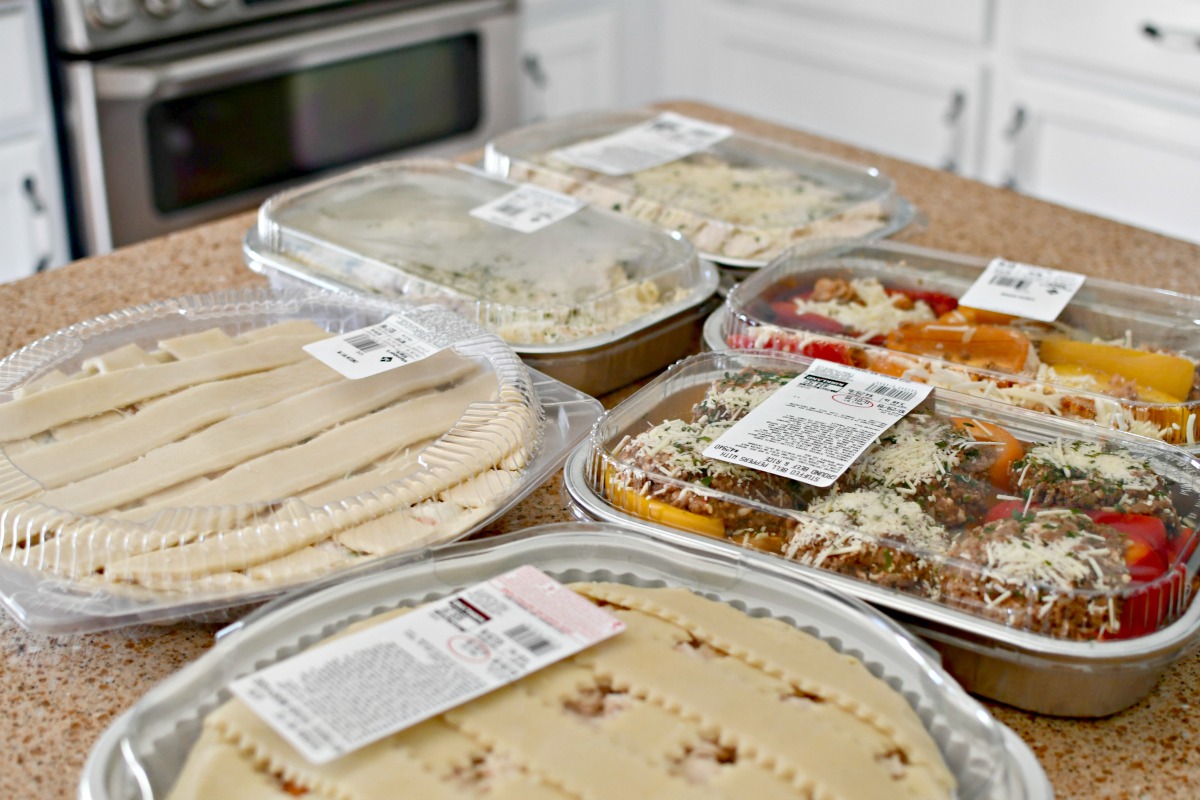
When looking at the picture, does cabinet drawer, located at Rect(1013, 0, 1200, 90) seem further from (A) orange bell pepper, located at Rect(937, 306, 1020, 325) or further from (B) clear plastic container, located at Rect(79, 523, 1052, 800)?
(B) clear plastic container, located at Rect(79, 523, 1052, 800)

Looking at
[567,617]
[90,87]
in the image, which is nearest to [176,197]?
[90,87]

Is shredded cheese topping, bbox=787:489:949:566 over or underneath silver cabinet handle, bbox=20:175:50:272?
over

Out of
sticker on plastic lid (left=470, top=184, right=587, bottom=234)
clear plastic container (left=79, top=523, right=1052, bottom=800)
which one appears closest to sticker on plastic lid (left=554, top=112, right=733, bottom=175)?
sticker on plastic lid (left=470, top=184, right=587, bottom=234)

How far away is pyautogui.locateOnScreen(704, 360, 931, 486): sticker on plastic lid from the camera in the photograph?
3.13ft

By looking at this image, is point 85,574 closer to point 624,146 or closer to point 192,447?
point 192,447

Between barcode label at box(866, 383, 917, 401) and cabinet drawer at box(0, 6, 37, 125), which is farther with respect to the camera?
cabinet drawer at box(0, 6, 37, 125)

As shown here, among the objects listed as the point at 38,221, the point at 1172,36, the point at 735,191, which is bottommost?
the point at 38,221

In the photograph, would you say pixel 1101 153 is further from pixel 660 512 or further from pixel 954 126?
pixel 660 512

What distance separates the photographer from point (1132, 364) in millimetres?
1208

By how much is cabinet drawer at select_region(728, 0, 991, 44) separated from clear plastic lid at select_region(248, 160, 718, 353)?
1803mm

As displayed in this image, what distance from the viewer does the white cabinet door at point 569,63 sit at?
3287 millimetres

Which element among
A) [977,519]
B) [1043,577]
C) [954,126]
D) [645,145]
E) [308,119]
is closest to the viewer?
[1043,577]

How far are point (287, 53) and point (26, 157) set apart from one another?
585 millimetres

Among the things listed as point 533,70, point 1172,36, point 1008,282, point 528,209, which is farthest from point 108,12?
point 1172,36
